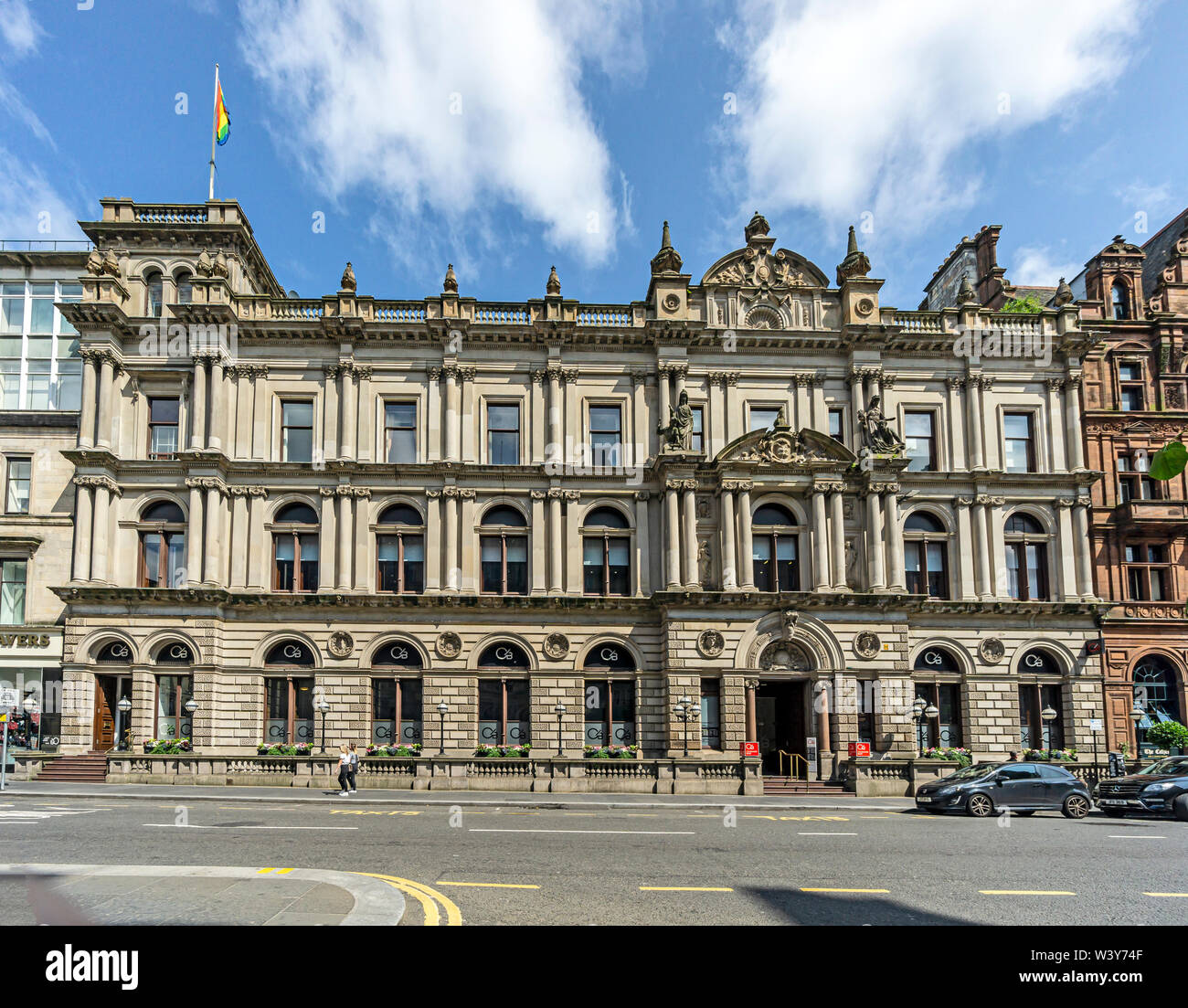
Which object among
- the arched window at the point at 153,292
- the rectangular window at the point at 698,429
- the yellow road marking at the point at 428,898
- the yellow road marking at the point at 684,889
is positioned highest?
the arched window at the point at 153,292

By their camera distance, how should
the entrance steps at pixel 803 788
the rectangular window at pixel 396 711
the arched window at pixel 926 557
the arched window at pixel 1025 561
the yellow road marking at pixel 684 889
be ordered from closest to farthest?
1. the yellow road marking at pixel 684 889
2. the entrance steps at pixel 803 788
3. the rectangular window at pixel 396 711
4. the arched window at pixel 926 557
5. the arched window at pixel 1025 561

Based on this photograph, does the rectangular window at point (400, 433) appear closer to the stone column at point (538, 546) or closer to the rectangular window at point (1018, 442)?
the stone column at point (538, 546)

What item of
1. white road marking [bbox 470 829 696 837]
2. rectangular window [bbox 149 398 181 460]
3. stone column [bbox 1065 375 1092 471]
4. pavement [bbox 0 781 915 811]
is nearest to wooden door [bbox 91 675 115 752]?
pavement [bbox 0 781 915 811]

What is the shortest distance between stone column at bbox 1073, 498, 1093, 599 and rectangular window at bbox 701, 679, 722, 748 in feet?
56.8

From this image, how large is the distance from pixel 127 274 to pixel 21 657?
60.5 feet

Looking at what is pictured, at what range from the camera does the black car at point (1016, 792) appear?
25062 millimetres

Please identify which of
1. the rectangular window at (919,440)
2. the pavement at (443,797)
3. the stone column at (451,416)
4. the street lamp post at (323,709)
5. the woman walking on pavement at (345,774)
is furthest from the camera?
the rectangular window at (919,440)

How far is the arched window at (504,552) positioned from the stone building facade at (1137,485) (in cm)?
2662

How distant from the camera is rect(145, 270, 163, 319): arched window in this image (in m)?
39.4

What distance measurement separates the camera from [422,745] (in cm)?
3516

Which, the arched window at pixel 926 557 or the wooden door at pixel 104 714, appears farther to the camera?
the arched window at pixel 926 557

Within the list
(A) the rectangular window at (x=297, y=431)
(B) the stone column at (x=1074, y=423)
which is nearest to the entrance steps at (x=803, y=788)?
(B) the stone column at (x=1074, y=423)
